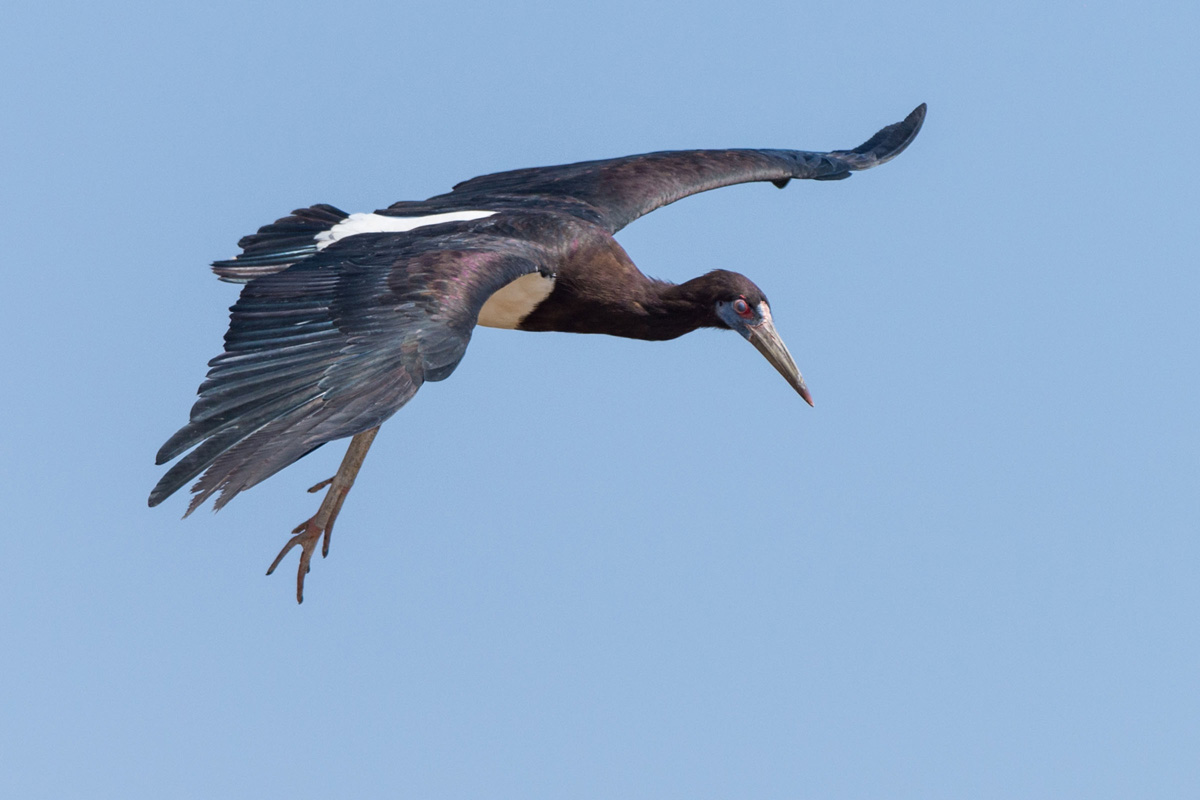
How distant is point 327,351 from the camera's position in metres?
8.88

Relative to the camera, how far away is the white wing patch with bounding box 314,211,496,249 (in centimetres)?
1053

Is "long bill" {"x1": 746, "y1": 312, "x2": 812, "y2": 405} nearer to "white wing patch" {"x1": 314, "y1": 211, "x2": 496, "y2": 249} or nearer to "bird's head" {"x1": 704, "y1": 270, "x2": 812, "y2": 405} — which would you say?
"bird's head" {"x1": 704, "y1": 270, "x2": 812, "y2": 405}

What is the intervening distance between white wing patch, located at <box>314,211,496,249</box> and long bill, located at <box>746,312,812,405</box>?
1717mm

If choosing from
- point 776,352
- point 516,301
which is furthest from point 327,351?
point 776,352

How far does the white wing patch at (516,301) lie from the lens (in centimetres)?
1081

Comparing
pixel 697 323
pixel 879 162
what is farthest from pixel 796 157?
pixel 697 323

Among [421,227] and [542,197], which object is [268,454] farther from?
[542,197]

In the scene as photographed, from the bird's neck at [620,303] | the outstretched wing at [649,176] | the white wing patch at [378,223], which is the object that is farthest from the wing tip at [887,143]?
the white wing patch at [378,223]

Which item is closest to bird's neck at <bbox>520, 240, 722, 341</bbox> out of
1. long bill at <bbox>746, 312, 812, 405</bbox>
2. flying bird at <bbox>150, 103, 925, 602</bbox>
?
flying bird at <bbox>150, 103, 925, 602</bbox>

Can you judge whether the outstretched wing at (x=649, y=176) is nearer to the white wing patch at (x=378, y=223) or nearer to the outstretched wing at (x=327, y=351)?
the white wing patch at (x=378, y=223)

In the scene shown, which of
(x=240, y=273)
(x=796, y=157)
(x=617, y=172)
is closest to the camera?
(x=240, y=273)

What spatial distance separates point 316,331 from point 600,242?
2.39 metres

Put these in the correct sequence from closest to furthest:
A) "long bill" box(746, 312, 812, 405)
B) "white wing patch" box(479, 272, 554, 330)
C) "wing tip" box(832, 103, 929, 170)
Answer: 1. "white wing patch" box(479, 272, 554, 330)
2. "long bill" box(746, 312, 812, 405)
3. "wing tip" box(832, 103, 929, 170)

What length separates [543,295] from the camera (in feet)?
35.9
